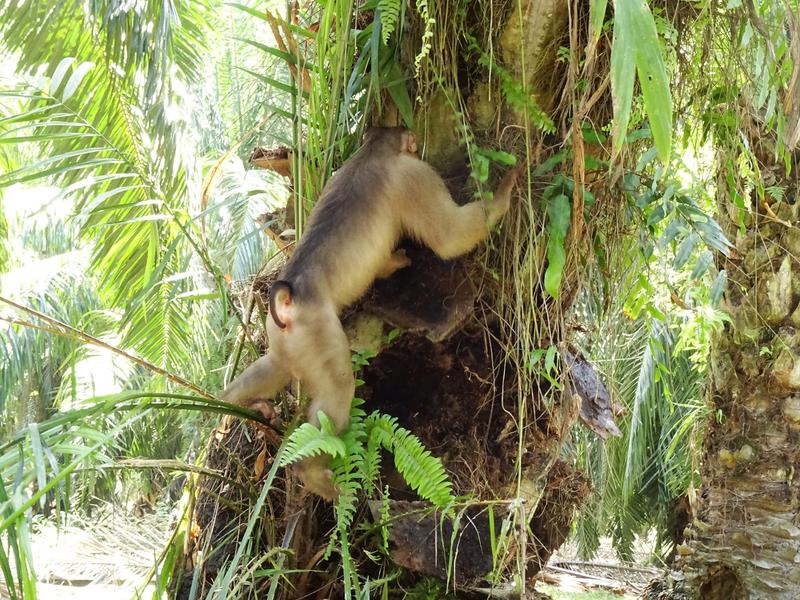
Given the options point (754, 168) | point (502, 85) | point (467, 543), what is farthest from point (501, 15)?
point (467, 543)

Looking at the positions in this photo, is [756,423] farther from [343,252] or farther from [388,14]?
[388,14]

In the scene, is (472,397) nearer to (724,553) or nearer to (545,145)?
(545,145)

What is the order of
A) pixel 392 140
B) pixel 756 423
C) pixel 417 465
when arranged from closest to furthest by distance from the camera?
pixel 417 465 < pixel 392 140 < pixel 756 423

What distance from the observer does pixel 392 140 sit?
10.5 ft

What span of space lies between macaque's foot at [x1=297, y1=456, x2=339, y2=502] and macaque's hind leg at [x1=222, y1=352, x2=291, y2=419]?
30 cm

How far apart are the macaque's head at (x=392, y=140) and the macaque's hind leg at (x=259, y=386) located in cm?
95

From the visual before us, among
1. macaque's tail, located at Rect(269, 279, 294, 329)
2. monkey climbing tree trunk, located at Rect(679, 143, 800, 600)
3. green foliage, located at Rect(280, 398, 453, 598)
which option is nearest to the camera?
green foliage, located at Rect(280, 398, 453, 598)

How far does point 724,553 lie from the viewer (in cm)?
396

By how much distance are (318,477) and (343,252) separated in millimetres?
879

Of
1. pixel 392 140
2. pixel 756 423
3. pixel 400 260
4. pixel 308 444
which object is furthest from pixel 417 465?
pixel 756 423

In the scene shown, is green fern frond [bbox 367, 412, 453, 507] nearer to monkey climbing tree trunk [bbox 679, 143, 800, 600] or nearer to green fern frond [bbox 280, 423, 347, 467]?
green fern frond [bbox 280, 423, 347, 467]

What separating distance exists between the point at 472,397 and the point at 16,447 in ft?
5.64

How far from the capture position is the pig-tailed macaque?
9.66 ft

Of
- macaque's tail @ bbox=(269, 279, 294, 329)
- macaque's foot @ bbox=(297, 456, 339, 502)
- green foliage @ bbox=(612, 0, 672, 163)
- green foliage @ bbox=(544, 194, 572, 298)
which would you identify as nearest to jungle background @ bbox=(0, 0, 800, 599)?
green foliage @ bbox=(544, 194, 572, 298)
